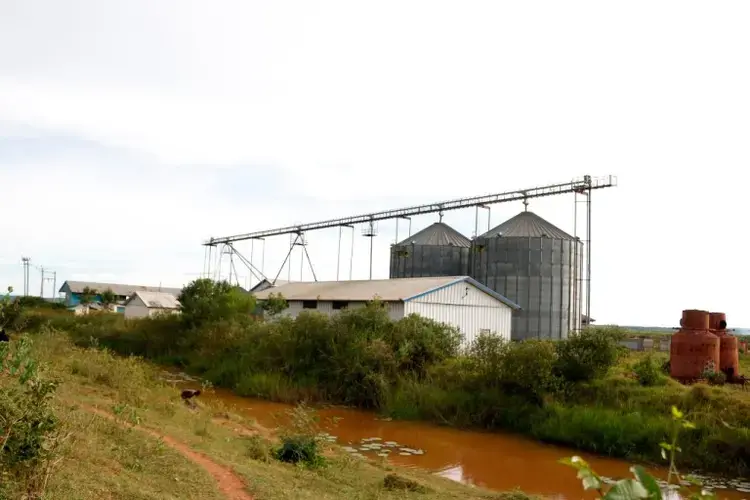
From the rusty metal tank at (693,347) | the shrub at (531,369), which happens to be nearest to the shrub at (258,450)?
the shrub at (531,369)

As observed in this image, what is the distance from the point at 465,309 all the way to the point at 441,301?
1.48 meters

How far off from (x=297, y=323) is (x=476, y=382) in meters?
8.70

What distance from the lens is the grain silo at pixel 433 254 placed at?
42188 mm

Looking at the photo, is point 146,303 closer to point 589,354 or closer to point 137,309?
point 137,309

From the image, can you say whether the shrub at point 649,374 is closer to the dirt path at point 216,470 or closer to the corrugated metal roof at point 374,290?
the corrugated metal roof at point 374,290

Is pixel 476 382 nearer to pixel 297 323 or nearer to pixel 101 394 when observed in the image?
pixel 297 323

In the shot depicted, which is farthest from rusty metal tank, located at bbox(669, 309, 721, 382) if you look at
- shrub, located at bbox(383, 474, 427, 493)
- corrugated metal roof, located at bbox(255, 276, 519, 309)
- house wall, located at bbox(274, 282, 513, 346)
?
corrugated metal roof, located at bbox(255, 276, 519, 309)

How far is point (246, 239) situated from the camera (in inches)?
2357

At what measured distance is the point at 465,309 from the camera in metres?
30.8

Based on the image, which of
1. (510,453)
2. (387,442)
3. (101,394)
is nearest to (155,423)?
(101,394)

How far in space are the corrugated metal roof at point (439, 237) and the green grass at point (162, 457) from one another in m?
26.4

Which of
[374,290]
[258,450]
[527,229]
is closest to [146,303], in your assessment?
[374,290]

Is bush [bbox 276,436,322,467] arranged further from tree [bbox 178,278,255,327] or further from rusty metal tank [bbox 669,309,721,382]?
tree [bbox 178,278,255,327]

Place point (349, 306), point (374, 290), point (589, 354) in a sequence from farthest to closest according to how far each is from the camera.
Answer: point (374, 290), point (349, 306), point (589, 354)
